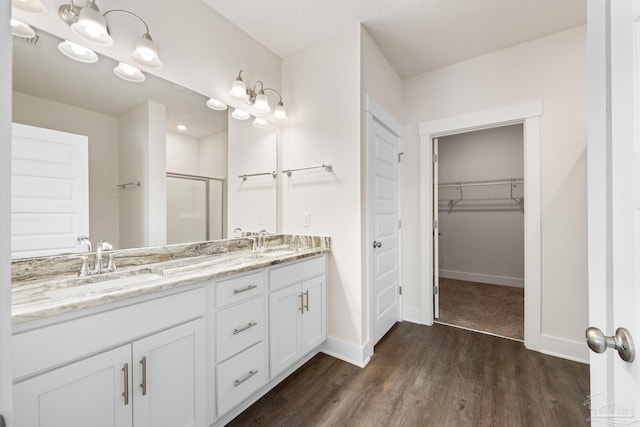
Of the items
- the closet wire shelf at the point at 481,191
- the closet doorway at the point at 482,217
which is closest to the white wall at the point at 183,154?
the closet doorway at the point at 482,217

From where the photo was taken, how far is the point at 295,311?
192 cm

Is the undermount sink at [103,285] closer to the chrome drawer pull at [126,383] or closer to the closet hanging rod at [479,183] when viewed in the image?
the chrome drawer pull at [126,383]

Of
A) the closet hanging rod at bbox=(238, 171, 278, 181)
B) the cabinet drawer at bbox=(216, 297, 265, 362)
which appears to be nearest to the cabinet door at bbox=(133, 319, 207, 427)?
the cabinet drawer at bbox=(216, 297, 265, 362)

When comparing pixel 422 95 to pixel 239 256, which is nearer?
pixel 239 256

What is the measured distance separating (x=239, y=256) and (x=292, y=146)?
3.67 ft

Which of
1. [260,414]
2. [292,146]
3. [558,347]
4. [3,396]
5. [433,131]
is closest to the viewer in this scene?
[3,396]

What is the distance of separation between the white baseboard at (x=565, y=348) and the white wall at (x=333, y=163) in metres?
1.56

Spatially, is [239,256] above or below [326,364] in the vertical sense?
above

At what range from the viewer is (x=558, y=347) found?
2.20 metres

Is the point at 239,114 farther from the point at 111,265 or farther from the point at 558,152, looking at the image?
the point at 558,152

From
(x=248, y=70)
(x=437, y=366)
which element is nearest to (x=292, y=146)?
(x=248, y=70)

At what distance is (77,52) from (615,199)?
2242mm

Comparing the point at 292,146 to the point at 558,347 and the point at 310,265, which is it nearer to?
the point at 310,265

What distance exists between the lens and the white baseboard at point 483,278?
405 cm
